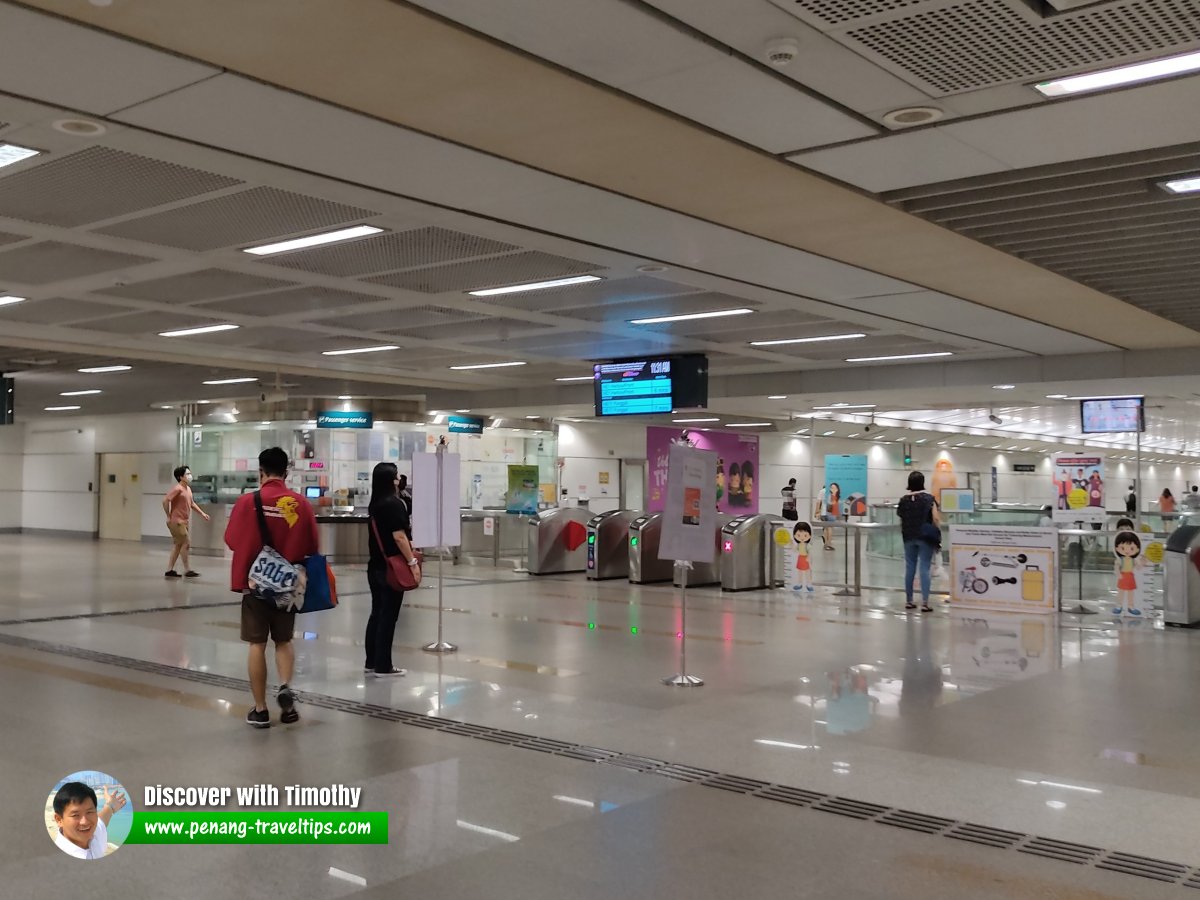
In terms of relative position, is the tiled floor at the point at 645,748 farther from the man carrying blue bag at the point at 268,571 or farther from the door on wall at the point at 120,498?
the door on wall at the point at 120,498

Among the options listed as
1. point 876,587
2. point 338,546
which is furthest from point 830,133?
point 338,546

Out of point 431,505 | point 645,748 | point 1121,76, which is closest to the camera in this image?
point 1121,76

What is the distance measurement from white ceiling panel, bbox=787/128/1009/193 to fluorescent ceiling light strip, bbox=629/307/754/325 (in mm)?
4648

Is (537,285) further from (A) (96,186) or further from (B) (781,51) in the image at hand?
(B) (781,51)

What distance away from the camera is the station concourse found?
4211 millimetres

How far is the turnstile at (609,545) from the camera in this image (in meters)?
16.5

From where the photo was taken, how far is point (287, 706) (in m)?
6.29

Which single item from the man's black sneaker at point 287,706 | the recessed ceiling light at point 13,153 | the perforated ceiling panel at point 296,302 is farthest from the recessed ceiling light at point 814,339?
the recessed ceiling light at point 13,153

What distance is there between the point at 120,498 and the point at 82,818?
24.7 m

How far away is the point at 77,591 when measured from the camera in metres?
13.5

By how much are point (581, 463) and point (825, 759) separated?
67.0 ft

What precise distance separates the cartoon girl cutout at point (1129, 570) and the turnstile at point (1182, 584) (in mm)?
455

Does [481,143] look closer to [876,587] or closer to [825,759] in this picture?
[825,759]

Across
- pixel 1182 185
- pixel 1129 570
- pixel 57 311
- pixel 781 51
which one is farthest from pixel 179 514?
pixel 1182 185
